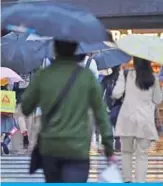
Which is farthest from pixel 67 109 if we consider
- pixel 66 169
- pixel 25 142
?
pixel 25 142

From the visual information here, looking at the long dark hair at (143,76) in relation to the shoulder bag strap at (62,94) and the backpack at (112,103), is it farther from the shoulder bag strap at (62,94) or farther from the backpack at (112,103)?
the shoulder bag strap at (62,94)

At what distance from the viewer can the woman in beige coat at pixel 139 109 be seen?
7914 millimetres

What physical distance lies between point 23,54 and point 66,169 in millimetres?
7982

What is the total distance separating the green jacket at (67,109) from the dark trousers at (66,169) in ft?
0.16

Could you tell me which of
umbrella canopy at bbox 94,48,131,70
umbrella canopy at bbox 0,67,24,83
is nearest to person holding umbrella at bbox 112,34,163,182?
umbrella canopy at bbox 0,67,24,83

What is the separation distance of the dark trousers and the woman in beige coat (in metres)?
3.01

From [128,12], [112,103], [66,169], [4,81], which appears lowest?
[66,169]

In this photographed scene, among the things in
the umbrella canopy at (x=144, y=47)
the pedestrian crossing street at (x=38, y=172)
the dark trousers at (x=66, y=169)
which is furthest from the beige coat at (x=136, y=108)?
the dark trousers at (x=66, y=169)

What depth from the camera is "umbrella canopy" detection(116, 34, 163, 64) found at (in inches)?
313

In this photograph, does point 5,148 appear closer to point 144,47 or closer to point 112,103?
point 112,103

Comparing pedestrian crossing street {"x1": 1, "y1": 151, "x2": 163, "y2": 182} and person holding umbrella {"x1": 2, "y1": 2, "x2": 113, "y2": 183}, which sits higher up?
person holding umbrella {"x1": 2, "y1": 2, "x2": 113, "y2": 183}

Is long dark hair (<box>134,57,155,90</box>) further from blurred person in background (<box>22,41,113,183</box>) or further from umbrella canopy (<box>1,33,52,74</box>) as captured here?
umbrella canopy (<box>1,33,52,74</box>)

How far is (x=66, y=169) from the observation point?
493 centimetres

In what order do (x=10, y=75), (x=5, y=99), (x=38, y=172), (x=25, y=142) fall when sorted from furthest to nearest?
(x=25, y=142) < (x=10, y=75) < (x=5, y=99) < (x=38, y=172)
